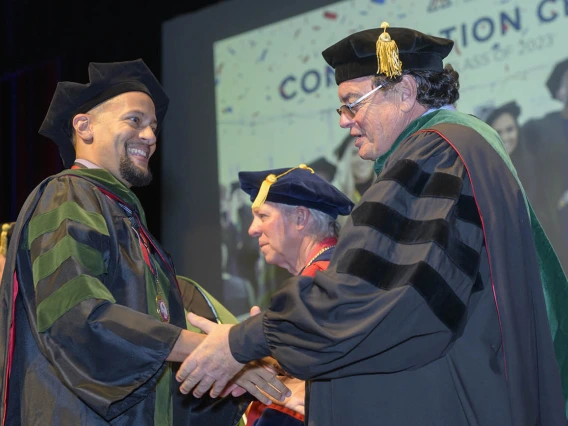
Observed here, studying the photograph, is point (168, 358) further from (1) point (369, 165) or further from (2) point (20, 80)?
(2) point (20, 80)

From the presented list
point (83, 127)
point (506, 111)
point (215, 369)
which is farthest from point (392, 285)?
point (506, 111)

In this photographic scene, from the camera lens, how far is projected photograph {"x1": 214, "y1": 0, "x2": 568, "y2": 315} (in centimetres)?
423

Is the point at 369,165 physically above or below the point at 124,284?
above

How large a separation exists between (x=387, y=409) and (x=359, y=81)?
3.39 ft

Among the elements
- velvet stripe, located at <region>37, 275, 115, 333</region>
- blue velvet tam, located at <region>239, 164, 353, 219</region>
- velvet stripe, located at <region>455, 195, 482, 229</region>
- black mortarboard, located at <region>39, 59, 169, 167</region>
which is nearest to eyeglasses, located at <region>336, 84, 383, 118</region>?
velvet stripe, located at <region>455, 195, 482, 229</region>

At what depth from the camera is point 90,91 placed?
10.8 feet

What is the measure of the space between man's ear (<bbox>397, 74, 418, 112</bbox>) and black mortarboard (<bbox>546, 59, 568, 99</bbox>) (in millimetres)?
1987

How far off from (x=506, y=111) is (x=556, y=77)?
0.32m

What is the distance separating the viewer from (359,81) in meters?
2.53

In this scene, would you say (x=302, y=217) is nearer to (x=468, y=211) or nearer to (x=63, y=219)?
(x=63, y=219)

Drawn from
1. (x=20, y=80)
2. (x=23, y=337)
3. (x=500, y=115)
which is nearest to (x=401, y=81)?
(x=23, y=337)

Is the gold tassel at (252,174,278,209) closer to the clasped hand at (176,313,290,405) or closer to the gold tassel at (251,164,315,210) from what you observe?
the gold tassel at (251,164,315,210)

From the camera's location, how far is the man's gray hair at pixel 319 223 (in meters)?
3.32

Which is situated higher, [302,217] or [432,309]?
[302,217]
